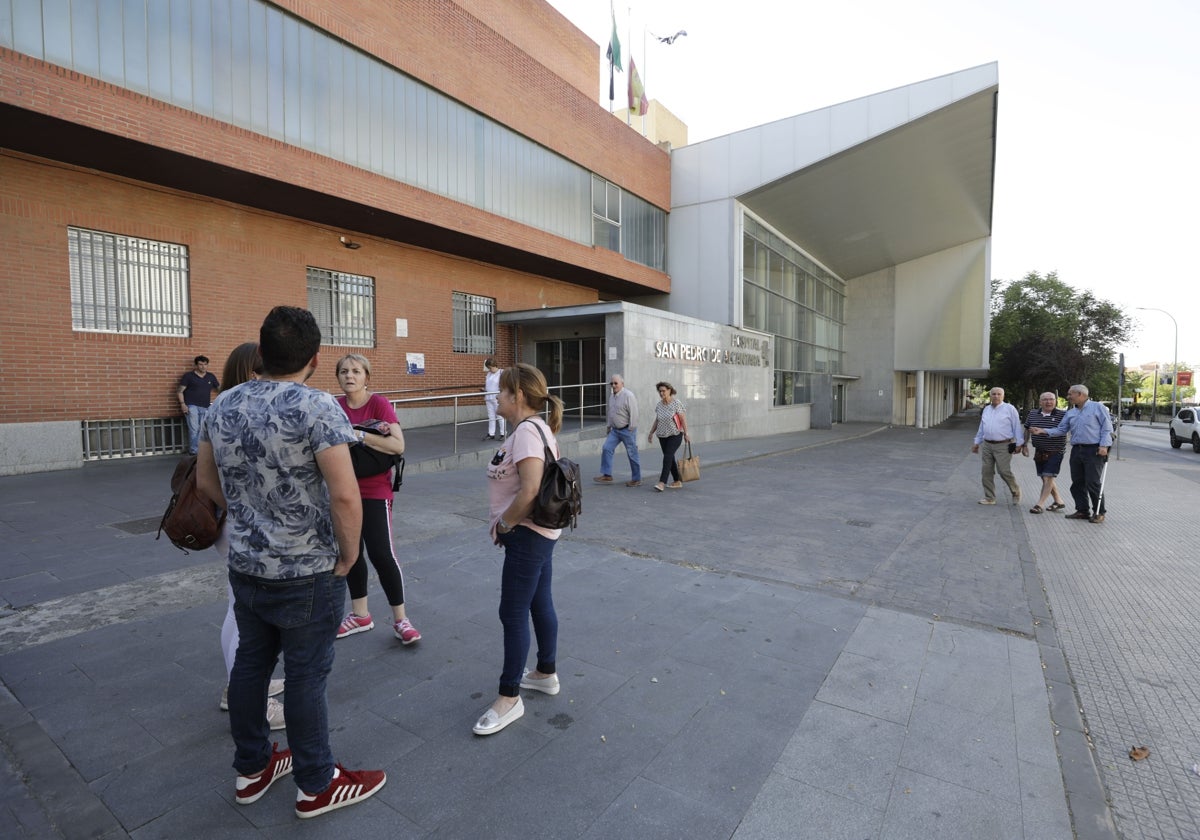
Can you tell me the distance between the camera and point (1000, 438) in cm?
895

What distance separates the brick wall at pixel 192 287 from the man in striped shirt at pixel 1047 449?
502 inches

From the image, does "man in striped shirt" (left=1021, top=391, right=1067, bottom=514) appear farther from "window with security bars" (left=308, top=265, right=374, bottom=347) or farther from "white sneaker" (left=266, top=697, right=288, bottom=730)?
"window with security bars" (left=308, top=265, right=374, bottom=347)

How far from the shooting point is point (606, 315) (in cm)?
1555

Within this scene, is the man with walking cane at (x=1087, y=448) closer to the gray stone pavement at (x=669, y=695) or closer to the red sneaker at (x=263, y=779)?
the gray stone pavement at (x=669, y=695)

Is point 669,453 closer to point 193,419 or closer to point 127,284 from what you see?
point 193,419

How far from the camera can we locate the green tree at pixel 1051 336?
118ft

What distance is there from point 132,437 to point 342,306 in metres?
4.89

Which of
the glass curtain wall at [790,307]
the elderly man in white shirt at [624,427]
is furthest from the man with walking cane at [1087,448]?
the glass curtain wall at [790,307]

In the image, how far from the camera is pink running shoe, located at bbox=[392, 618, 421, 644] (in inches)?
146

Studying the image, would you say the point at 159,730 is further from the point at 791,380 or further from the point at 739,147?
the point at 791,380

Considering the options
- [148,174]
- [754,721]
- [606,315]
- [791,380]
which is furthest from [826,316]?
[754,721]

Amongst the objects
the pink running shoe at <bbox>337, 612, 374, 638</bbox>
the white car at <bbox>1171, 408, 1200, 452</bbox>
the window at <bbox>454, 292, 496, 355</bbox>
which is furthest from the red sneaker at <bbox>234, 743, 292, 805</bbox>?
the white car at <bbox>1171, 408, 1200, 452</bbox>

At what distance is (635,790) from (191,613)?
3331 millimetres

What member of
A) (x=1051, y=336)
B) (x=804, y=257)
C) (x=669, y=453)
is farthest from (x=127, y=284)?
(x=1051, y=336)
